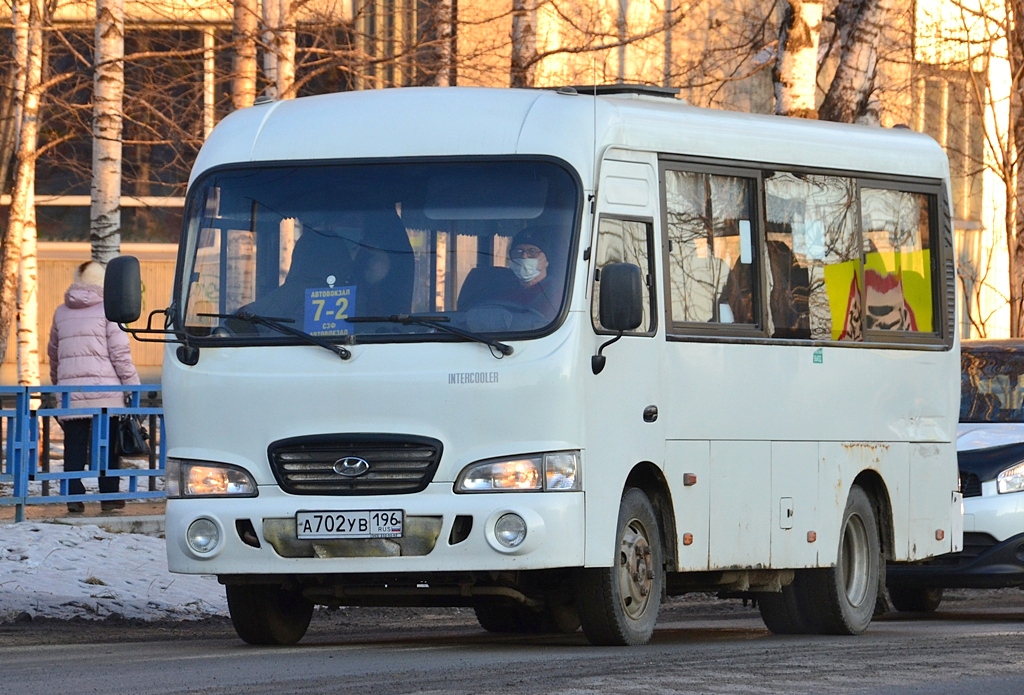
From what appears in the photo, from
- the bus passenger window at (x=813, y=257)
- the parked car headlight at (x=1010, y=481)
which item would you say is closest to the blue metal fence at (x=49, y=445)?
the bus passenger window at (x=813, y=257)

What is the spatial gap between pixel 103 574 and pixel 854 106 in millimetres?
9086

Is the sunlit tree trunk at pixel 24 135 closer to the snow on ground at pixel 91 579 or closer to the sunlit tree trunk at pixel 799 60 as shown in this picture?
the sunlit tree trunk at pixel 799 60

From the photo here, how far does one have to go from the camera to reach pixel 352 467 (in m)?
10.1

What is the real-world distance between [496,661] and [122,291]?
97.3 inches

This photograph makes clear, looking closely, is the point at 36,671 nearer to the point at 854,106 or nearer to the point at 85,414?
the point at 85,414

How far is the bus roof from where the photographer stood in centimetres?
1054

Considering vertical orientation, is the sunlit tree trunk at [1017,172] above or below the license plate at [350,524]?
above

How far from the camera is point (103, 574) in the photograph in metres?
14.3

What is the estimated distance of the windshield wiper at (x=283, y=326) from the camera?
33.3ft

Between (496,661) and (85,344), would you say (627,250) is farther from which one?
(85,344)

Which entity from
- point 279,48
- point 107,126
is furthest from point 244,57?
point 107,126

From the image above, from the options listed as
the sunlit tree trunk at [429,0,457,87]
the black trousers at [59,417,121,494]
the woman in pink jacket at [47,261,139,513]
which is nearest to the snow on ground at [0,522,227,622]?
the black trousers at [59,417,121,494]

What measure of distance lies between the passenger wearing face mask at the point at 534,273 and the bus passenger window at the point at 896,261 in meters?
3.12

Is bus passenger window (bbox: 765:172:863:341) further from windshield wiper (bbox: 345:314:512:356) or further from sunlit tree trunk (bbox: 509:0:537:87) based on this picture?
sunlit tree trunk (bbox: 509:0:537:87)
